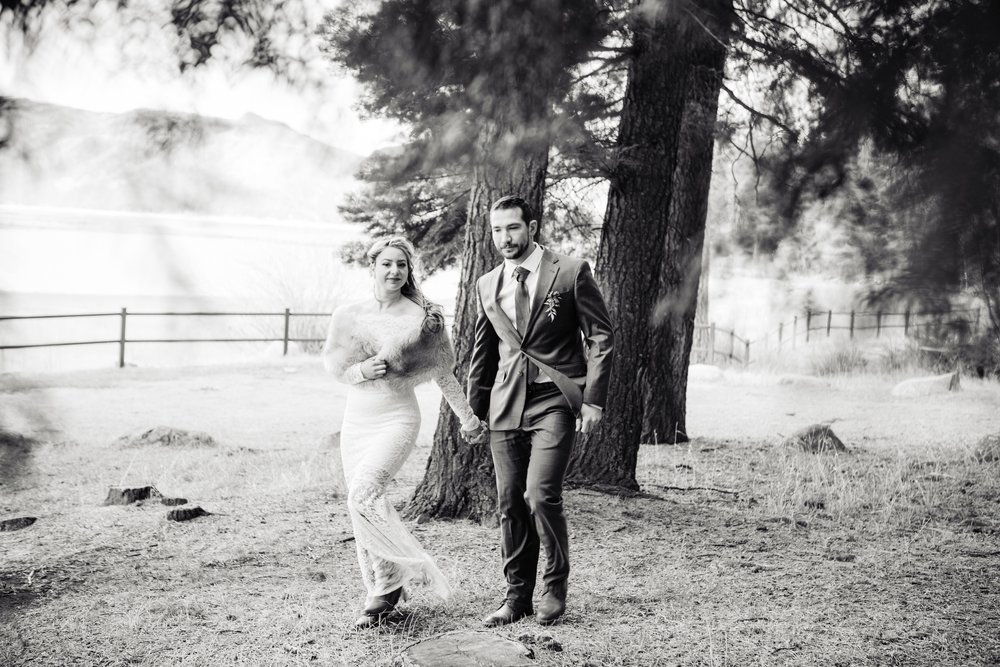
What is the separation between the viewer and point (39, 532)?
638 cm

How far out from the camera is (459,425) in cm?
620

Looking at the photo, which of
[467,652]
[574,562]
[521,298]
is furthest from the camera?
[574,562]

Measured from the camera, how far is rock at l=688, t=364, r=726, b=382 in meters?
19.2

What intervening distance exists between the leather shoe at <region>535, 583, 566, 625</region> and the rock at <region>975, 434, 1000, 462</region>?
7.52 m

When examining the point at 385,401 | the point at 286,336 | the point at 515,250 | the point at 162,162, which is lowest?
the point at 286,336

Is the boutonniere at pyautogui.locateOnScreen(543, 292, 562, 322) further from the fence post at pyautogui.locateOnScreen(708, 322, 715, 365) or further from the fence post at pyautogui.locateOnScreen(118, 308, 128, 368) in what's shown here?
the fence post at pyautogui.locateOnScreen(708, 322, 715, 365)

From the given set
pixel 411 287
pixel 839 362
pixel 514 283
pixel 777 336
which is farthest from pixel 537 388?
pixel 777 336

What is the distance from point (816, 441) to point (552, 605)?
7.26 meters

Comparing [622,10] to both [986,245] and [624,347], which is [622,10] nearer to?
[986,245]

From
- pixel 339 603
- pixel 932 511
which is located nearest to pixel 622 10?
pixel 339 603

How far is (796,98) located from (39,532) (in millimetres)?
5594

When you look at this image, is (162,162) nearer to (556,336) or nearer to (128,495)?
(556,336)

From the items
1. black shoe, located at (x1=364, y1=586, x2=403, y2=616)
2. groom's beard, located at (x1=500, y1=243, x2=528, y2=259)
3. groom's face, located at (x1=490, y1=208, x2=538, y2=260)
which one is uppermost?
groom's face, located at (x1=490, y1=208, x2=538, y2=260)

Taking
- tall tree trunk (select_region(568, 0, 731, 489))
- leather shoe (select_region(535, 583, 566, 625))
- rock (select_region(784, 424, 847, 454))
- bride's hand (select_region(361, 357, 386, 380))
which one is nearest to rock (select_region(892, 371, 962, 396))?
rock (select_region(784, 424, 847, 454))
